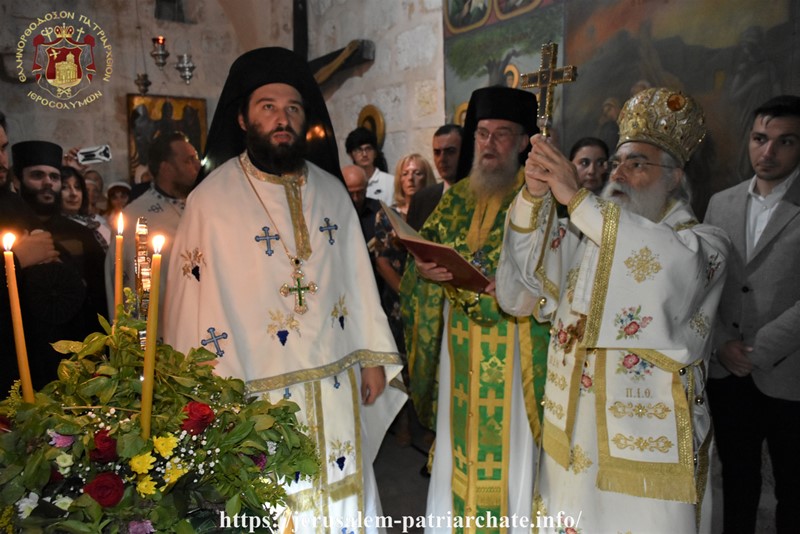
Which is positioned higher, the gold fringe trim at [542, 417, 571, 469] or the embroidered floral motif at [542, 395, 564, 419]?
the embroidered floral motif at [542, 395, 564, 419]

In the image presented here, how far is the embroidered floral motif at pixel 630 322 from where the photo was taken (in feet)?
6.84

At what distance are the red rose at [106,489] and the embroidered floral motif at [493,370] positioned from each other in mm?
2086

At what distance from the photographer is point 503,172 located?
3.04m

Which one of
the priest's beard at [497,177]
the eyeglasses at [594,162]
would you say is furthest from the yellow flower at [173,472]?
the eyeglasses at [594,162]

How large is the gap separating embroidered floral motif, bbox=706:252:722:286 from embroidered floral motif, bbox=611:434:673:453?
1.98ft

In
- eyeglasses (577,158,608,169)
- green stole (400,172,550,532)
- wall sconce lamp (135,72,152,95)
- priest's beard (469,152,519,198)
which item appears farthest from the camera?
wall sconce lamp (135,72,152,95)

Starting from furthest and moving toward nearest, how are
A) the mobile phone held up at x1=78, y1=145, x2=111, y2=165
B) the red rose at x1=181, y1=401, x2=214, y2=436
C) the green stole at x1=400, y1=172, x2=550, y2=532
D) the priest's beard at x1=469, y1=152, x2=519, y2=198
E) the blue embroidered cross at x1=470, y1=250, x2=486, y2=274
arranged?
the mobile phone held up at x1=78, y1=145, x2=111, y2=165
the priest's beard at x1=469, y1=152, x2=519, y2=198
the blue embroidered cross at x1=470, y1=250, x2=486, y2=274
the green stole at x1=400, y1=172, x2=550, y2=532
the red rose at x1=181, y1=401, x2=214, y2=436

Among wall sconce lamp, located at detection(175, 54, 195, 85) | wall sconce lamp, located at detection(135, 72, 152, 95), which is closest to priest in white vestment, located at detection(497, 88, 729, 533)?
wall sconce lamp, located at detection(135, 72, 152, 95)

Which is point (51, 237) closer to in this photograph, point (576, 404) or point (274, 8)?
point (576, 404)

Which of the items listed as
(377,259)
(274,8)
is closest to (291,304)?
(377,259)

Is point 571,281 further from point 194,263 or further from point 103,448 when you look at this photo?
point 103,448

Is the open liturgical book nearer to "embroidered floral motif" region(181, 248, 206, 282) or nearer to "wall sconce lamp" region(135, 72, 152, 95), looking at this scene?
"embroidered floral motif" region(181, 248, 206, 282)

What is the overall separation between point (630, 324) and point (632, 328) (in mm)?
16

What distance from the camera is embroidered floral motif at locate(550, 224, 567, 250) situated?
99.3 inches
